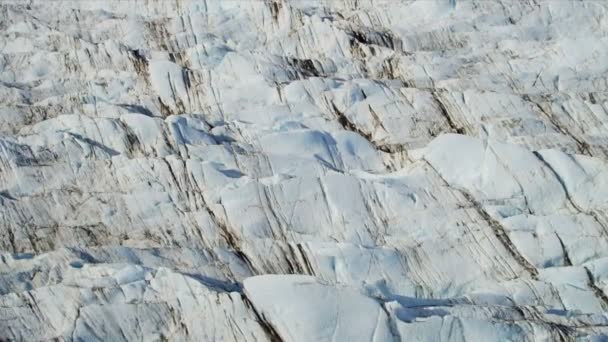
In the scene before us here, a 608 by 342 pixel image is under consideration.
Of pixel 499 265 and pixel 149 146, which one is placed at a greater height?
pixel 149 146

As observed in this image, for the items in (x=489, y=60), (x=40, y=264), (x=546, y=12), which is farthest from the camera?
(x=546, y=12)

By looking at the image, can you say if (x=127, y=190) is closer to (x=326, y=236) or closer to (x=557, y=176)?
(x=326, y=236)

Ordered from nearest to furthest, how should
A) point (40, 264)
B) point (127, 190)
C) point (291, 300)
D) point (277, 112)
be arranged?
point (291, 300), point (40, 264), point (127, 190), point (277, 112)

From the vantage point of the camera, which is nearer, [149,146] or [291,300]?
[291,300]

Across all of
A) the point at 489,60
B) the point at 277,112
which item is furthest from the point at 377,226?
the point at 489,60

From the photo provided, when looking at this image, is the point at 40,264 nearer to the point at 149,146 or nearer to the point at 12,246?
the point at 12,246

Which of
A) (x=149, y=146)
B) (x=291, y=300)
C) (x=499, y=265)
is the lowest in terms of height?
(x=499, y=265)

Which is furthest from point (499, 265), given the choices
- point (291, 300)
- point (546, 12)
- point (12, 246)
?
point (546, 12)
